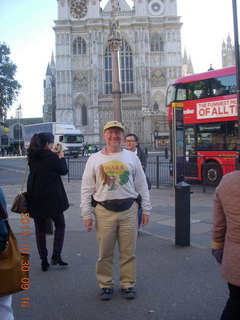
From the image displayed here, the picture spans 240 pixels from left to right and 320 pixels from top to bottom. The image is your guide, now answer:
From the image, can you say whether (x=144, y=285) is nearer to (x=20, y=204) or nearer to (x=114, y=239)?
(x=114, y=239)

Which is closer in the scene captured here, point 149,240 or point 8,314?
point 8,314

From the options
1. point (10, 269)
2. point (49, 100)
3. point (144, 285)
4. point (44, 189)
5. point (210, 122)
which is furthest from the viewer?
point (49, 100)

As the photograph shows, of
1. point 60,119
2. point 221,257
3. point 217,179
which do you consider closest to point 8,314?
point 221,257

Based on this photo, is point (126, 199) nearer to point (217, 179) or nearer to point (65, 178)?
point (217, 179)

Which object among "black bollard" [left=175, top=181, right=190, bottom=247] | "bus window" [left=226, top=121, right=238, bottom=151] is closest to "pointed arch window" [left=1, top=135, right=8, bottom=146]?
"bus window" [left=226, top=121, right=238, bottom=151]

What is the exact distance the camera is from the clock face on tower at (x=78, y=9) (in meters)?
56.2

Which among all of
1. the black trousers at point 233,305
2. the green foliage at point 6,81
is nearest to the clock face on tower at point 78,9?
the green foliage at point 6,81

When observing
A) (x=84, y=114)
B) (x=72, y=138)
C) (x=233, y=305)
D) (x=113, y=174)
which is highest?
(x=84, y=114)

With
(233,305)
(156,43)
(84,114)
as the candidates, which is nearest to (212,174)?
(233,305)

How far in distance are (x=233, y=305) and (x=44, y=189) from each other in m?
2.77

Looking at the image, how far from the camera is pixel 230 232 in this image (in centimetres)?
238

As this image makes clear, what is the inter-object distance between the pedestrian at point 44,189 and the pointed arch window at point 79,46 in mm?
54978

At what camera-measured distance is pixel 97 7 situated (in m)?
55.5

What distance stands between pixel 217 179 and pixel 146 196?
8738 mm
